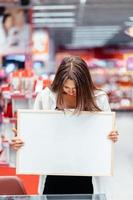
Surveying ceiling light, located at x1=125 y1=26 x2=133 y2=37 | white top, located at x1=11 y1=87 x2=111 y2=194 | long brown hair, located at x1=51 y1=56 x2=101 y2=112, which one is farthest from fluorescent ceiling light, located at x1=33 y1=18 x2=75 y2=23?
long brown hair, located at x1=51 y1=56 x2=101 y2=112

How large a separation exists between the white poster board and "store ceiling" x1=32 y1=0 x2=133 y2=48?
8743mm

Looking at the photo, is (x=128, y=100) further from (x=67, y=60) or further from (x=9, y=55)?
(x=67, y=60)

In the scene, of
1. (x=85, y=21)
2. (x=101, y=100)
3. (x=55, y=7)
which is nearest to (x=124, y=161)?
(x=101, y=100)

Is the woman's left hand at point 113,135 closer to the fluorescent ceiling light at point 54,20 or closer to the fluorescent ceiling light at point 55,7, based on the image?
the fluorescent ceiling light at point 55,7

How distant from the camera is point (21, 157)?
9.46 ft

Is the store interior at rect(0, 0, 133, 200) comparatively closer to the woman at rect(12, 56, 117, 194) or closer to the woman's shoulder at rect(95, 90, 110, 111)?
the woman at rect(12, 56, 117, 194)

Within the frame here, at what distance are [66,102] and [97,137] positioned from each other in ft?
0.93

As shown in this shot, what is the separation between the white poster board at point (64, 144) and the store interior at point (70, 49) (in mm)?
2283

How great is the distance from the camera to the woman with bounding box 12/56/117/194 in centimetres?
275

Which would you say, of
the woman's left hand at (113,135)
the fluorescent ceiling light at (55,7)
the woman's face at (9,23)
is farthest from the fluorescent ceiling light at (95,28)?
the woman's left hand at (113,135)

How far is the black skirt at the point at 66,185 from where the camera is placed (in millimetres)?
2932

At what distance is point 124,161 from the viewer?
708 cm

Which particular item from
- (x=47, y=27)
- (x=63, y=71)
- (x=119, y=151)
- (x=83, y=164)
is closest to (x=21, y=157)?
(x=83, y=164)

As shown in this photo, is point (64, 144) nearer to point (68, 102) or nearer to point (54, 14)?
point (68, 102)
